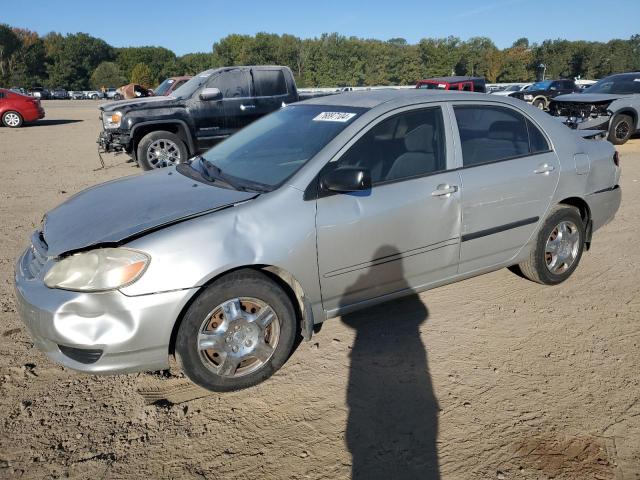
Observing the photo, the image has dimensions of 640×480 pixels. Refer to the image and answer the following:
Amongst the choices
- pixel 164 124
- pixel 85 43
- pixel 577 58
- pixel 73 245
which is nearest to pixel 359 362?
pixel 73 245

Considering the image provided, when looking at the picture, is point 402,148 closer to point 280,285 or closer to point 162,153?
point 280,285

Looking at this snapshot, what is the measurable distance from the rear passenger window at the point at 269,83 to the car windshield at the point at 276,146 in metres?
6.52

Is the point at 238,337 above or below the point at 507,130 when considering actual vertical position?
below

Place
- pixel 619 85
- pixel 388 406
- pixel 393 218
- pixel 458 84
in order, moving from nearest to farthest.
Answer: pixel 388 406 → pixel 393 218 → pixel 619 85 → pixel 458 84

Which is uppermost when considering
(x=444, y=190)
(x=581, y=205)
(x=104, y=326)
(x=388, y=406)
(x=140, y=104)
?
(x=140, y=104)

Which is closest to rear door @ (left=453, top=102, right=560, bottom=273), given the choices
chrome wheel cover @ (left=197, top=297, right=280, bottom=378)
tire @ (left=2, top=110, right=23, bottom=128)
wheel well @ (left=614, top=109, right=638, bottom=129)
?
chrome wheel cover @ (left=197, top=297, right=280, bottom=378)

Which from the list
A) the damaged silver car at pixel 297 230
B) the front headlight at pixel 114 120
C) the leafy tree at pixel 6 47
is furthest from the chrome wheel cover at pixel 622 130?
the leafy tree at pixel 6 47

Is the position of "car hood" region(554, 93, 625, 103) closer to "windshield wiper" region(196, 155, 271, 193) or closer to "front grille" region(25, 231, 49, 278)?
"windshield wiper" region(196, 155, 271, 193)

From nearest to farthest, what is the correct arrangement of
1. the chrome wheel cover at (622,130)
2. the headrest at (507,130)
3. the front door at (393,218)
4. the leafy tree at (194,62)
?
the front door at (393,218) → the headrest at (507,130) → the chrome wheel cover at (622,130) → the leafy tree at (194,62)

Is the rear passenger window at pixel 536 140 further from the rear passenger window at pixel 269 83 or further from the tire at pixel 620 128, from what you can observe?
the tire at pixel 620 128

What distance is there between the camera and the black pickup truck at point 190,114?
9125mm

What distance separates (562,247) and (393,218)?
192 centimetres

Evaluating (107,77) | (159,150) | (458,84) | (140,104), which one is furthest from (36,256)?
(107,77)

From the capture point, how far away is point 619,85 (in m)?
13.2
